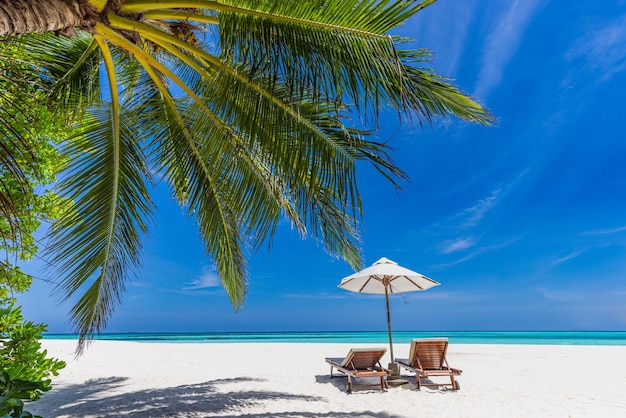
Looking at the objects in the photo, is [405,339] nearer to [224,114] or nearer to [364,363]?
[364,363]

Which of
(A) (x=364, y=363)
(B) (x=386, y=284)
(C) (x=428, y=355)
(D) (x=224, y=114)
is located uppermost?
(D) (x=224, y=114)

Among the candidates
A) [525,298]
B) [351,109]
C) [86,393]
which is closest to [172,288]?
[525,298]

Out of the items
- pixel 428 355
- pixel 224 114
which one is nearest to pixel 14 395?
pixel 224 114

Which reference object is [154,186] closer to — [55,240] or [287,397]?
[55,240]

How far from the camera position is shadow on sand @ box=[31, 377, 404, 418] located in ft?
16.3

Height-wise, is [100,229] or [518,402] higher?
[100,229]

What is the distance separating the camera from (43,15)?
2.38m

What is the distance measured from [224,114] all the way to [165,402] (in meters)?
4.48

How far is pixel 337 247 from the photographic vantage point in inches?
196

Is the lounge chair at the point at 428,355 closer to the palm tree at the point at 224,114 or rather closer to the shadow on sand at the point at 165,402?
the shadow on sand at the point at 165,402

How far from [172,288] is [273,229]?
82640 millimetres

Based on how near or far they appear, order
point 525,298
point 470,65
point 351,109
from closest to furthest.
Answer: point 351,109 → point 470,65 → point 525,298

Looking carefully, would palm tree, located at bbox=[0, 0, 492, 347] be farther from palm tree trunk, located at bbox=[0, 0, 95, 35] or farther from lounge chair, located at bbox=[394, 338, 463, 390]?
lounge chair, located at bbox=[394, 338, 463, 390]

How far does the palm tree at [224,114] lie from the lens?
8.71 ft
